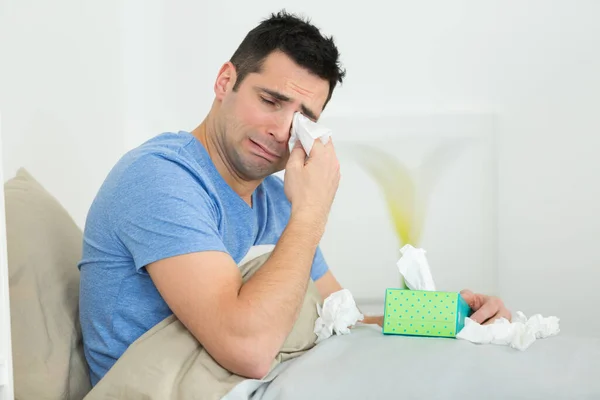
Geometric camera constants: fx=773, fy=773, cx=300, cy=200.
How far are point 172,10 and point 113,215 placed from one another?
1.55m

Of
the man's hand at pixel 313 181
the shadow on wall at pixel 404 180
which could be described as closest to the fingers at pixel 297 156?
the man's hand at pixel 313 181

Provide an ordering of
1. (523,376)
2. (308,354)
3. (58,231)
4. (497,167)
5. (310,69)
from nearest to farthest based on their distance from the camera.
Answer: (523,376)
(308,354)
(58,231)
(310,69)
(497,167)

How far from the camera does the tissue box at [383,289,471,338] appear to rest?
136cm

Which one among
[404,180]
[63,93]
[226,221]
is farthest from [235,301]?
[404,180]

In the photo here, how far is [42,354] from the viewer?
1.32 metres

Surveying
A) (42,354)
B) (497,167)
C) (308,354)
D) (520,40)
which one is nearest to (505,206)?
(497,167)

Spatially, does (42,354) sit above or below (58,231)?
below

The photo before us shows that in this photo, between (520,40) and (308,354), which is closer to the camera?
(308,354)

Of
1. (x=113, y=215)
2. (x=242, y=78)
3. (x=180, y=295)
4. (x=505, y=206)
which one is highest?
(x=242, y=78)

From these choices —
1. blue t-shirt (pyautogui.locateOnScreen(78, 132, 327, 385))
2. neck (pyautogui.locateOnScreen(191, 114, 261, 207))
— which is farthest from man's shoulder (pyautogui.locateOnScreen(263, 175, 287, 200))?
blue t-shirt (pyautogui.locateOnScreen(78, 132, 327, 385))

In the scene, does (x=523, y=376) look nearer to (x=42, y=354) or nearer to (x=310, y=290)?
(x=310, y=290)

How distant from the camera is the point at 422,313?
1375 mm

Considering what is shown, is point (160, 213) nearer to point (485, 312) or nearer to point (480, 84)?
point (485, 312)

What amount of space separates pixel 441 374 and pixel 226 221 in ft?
1.81
